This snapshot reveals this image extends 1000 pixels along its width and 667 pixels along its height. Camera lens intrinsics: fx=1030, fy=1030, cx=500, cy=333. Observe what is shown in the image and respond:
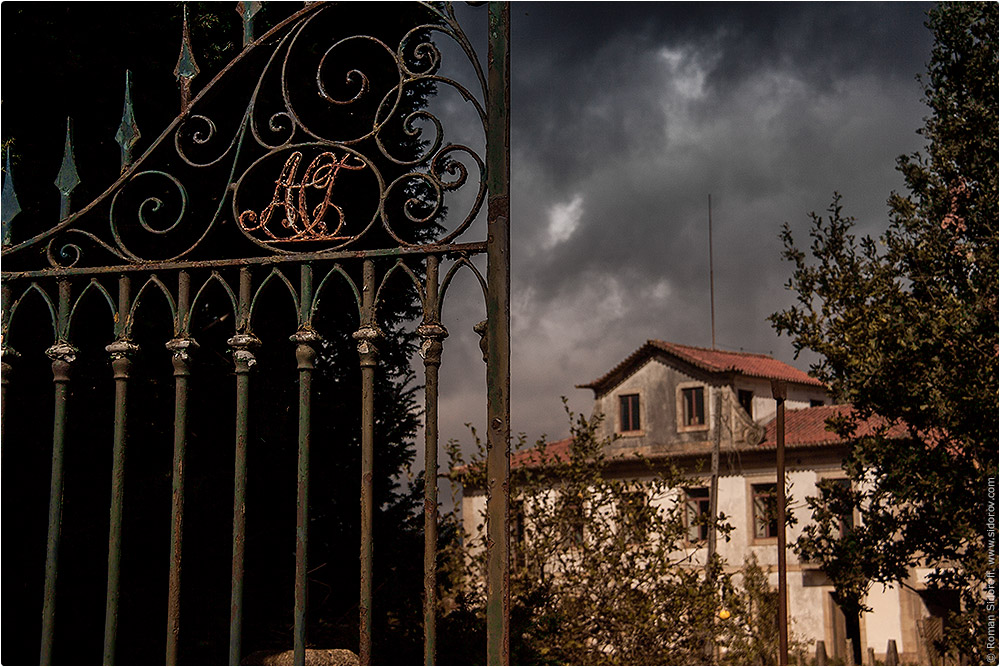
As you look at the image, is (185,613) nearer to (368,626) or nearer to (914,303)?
(368,626)

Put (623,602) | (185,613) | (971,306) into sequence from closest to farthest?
(185,613) → (623,602) → (971,306)

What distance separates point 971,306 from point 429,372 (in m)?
8.78

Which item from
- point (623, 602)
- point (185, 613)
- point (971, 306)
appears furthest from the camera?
point (971, 306)

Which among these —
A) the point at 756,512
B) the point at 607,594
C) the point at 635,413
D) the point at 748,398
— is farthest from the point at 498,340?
the point at 635,413

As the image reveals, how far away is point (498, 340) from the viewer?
2.62 metres

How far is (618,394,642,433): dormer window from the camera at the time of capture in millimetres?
24812

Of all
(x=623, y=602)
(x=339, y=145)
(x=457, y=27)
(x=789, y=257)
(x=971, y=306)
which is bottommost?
(x=623, y=602)

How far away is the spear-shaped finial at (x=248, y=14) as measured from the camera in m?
3.01

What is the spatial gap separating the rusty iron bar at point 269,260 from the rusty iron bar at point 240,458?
0.07m

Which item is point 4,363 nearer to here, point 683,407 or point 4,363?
point 4,363

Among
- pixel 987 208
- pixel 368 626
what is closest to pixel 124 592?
pixel 368 626

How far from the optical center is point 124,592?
5895 mm

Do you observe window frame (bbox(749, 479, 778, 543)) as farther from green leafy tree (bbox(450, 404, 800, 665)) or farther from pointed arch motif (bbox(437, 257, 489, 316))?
pointed arch motif (bbox(437, 257, 489, 316))

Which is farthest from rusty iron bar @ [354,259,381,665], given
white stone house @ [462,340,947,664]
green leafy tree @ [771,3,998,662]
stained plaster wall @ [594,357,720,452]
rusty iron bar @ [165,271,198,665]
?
stained plaster wall @ [594,357,720,452]
